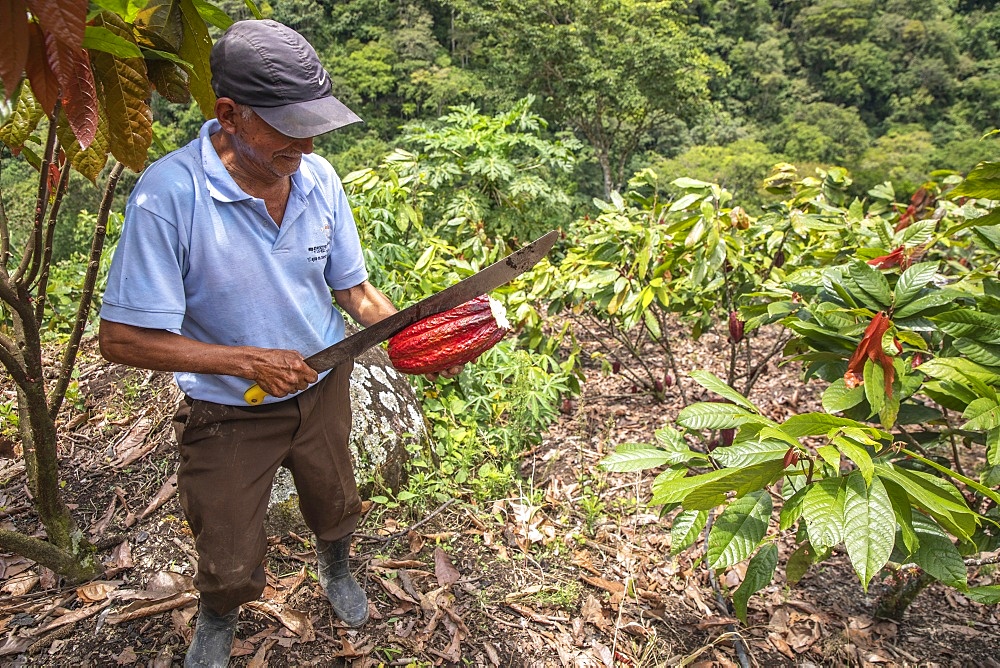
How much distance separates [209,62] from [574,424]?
7.98ft

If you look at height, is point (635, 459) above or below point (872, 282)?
below

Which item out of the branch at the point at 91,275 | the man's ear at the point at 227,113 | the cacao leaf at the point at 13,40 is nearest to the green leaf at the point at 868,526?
the cacao leaf at the point at 13,40

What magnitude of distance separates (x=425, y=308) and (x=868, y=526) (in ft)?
3.43

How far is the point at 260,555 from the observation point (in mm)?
1645

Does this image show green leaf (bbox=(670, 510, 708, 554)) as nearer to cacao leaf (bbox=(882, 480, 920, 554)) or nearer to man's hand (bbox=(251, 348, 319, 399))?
cacao leaf (bbox=(882, 480, 920, 554))

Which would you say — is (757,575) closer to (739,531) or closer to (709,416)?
(739,531)

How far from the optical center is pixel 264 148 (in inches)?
54.6

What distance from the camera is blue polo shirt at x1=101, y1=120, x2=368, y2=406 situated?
4.26ft

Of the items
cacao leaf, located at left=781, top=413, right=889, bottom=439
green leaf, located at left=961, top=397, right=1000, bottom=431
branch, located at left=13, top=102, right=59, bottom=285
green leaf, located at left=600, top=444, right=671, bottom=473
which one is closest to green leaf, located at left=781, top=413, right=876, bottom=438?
cacao leaf, located at left=781, top=413, right=889, bottom=439

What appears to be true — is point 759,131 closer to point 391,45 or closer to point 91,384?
point 391,45

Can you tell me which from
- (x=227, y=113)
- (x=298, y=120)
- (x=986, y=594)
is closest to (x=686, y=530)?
(x=986, y=594)

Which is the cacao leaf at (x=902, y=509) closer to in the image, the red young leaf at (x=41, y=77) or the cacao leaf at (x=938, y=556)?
the cacao leaf at (x=938, y=556)

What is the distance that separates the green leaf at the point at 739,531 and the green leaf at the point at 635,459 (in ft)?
0.76

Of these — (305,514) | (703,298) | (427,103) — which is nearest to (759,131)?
(427,103)
